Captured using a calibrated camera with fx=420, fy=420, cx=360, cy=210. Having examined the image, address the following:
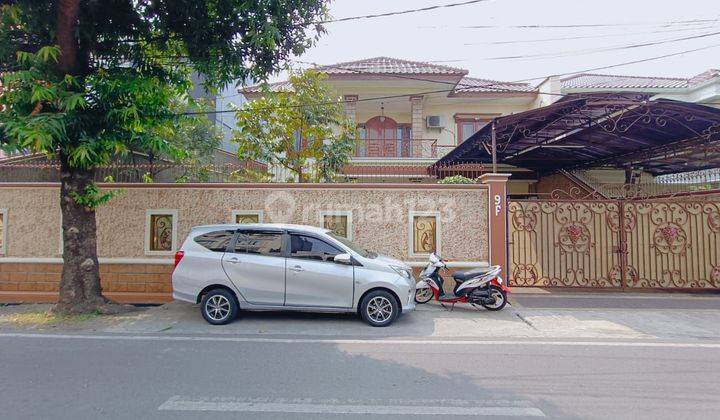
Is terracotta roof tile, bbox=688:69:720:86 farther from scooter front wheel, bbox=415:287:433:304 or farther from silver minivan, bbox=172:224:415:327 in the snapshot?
silver minivan, bbox=172:224:415:327

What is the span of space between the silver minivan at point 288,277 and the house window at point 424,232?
224cm

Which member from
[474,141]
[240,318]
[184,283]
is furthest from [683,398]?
[474,141]

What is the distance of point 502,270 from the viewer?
906 cm

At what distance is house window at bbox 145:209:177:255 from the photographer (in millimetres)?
Result: 9227

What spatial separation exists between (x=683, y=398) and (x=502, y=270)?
505 centimetres

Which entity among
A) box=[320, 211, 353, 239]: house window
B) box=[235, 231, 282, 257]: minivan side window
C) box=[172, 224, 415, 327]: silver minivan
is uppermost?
box=[320, 211, 353, 239]: house window

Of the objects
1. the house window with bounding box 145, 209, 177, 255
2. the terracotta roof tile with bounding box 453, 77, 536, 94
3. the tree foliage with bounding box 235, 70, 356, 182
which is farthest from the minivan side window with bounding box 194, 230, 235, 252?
the terracotta roof tile with bounding box 453, 77, 536, 94

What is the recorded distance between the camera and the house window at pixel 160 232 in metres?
9.23

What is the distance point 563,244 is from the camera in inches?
385

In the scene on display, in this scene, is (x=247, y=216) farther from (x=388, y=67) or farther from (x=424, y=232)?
(x=388, y=67)

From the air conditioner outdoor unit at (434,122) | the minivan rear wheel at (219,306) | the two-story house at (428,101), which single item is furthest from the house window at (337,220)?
the air conditioner outdoor unit at (434,122)

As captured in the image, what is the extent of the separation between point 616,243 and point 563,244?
4.08 feet

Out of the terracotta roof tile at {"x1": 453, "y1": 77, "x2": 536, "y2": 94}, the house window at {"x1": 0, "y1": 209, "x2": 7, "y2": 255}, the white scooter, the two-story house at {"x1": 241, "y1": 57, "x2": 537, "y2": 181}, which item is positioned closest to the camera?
the white scooter

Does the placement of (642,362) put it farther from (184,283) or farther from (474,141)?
(474,141)
